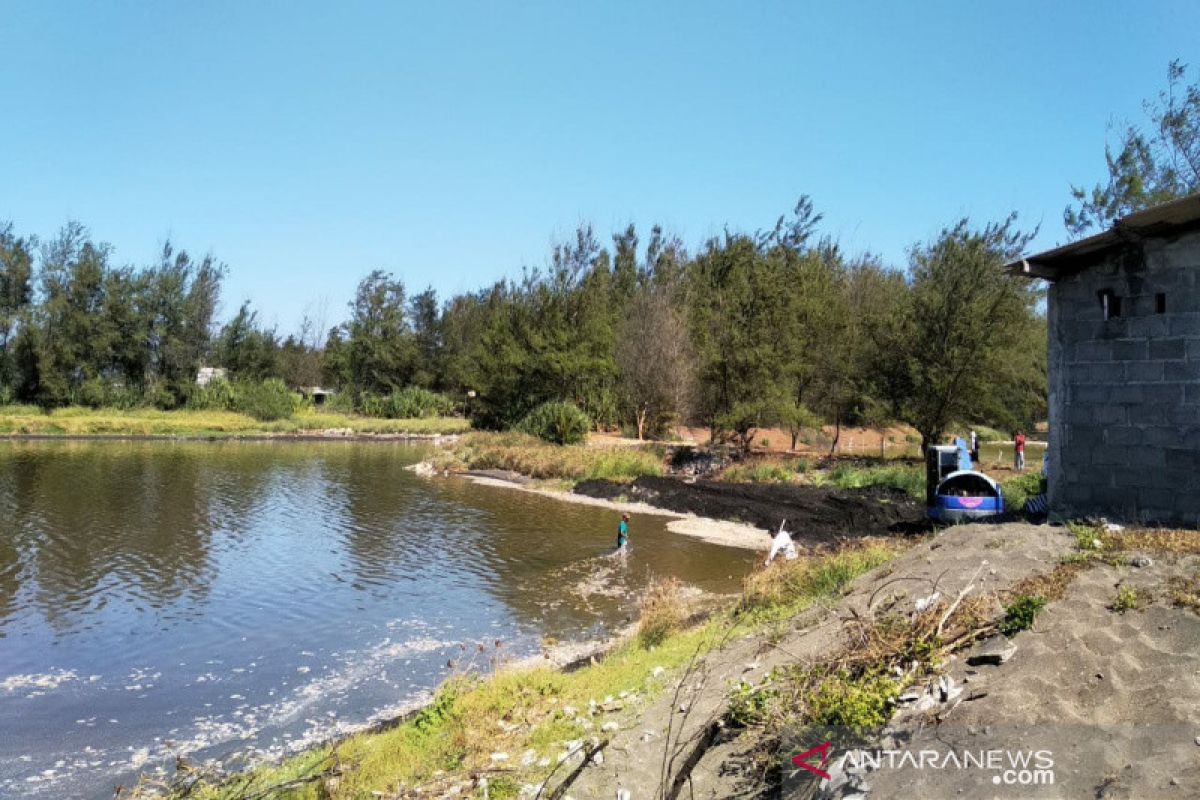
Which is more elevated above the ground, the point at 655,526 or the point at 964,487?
the point at 964,487

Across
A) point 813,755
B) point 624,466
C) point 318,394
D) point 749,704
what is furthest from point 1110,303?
point 318,394

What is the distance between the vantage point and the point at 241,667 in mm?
11547

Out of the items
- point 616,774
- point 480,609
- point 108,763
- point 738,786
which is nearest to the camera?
point 738,786

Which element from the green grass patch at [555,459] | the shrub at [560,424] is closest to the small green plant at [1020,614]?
the green grass patch at [555,459]

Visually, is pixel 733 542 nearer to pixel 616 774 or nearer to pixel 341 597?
pixel 341 597

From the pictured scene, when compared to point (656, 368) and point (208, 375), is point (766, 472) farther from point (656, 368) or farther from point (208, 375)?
point (208, 375)

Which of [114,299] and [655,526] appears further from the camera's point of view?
A: [114,299]

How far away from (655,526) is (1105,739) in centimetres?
1860

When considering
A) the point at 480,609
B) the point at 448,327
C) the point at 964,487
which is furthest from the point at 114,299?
the point at 964,487

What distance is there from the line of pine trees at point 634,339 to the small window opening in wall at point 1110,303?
65.7 feet

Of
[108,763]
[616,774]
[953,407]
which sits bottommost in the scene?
[108,763]

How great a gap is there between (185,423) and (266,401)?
6515 millimetres

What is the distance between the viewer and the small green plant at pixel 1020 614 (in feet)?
21.0

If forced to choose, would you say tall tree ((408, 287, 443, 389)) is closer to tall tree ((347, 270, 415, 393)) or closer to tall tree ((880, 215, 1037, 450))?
tall tree ((347, 270, 415, 393))
